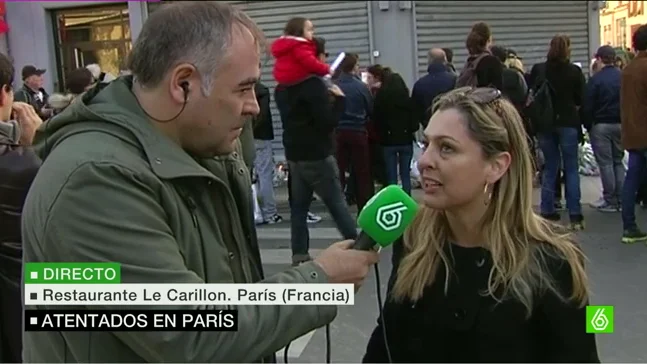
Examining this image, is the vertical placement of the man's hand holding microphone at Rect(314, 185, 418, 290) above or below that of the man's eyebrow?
below

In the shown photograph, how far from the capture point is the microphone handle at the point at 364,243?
1646 mm

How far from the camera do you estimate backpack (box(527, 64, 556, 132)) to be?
7031mm

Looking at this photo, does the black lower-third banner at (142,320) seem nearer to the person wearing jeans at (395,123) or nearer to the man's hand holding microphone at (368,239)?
the man's hand holding microphone at (368,239)

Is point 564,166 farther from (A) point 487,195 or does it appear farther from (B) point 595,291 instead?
(A) point 487,195

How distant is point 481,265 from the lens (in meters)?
2.08

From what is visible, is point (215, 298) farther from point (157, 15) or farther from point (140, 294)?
point (157, 15)

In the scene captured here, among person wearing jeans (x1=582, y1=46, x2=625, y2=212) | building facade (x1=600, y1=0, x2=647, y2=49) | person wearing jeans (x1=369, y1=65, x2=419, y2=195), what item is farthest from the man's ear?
building facade (x1=600, y1=0, x2=647, y2=49)

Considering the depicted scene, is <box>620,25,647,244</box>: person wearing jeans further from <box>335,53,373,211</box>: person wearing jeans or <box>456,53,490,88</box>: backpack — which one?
<box>335,53,373,211</box>: person wearing jeans

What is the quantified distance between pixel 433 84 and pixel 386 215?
21.1ft

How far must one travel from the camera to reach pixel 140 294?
4.50ft

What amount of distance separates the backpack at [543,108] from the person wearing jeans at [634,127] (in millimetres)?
651

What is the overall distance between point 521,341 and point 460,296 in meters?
0.21

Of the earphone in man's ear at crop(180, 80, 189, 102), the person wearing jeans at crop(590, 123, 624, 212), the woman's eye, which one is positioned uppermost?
the earphone in man's ear at crop(180, 80, 189, 102)

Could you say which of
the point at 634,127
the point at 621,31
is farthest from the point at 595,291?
the point at 621,31
